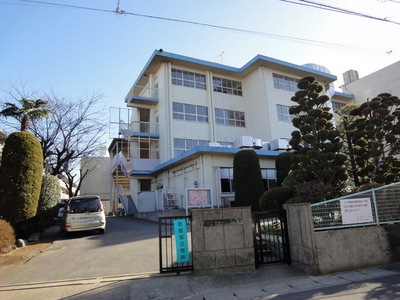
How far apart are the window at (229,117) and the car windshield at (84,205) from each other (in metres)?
14.6

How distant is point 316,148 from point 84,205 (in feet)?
32.5

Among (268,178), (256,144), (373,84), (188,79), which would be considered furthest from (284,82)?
(373,84)

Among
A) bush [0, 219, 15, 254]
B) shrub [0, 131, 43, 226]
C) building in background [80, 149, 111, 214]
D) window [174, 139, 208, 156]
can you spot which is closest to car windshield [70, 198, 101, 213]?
shrub [0, 131, 43, 226]

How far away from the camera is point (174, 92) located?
23.3 m

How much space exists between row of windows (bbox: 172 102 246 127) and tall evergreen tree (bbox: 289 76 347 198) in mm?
12545

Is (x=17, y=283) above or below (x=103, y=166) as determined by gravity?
below

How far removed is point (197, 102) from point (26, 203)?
1648cm

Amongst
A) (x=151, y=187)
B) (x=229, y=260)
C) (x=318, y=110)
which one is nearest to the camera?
(x=229, y=260)

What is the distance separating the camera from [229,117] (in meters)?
25.2

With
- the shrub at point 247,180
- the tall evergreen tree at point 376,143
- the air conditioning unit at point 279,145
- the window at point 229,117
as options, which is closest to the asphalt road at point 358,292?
the tall evergreen tree at point 376,143

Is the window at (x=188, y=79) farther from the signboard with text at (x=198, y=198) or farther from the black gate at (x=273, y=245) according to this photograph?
the black gate at (x=273, y=245)

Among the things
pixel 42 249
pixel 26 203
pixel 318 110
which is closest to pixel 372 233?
pixel 318 110

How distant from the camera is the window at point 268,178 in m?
19.0

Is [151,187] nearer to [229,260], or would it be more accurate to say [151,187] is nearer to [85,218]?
[85,218]
